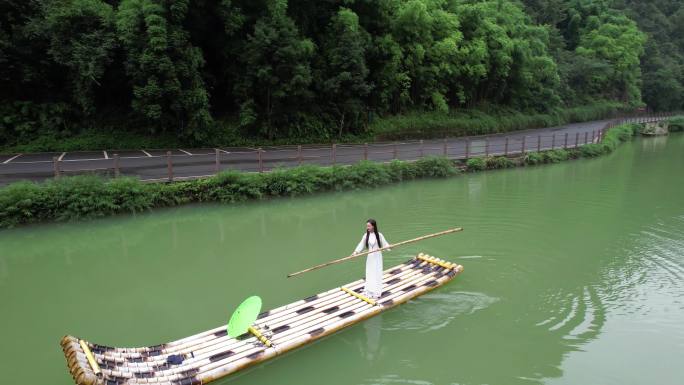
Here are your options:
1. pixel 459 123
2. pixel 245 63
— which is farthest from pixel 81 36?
pixel 459 123

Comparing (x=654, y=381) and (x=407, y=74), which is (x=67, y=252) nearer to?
(x=654, y=381)

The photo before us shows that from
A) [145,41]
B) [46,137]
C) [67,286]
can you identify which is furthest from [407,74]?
[67,286]

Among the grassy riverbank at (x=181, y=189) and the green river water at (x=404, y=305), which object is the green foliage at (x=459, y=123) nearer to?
the grassy riverbank at (x=181, y=189)

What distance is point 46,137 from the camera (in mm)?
20875

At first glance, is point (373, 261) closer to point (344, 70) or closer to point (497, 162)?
point (497, 162)

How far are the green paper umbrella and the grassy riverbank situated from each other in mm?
8156

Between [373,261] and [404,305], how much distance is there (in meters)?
1.02

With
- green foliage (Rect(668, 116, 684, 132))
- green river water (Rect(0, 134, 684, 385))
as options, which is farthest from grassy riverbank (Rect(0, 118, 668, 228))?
green foliage (Rect(668, 116, 684, 132))

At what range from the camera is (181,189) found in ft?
46.1

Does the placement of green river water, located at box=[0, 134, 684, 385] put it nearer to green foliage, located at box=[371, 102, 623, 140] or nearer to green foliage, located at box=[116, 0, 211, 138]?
green foliage, located at box=[116, 0, 211, 138]

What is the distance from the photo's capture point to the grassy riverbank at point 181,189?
11820mm

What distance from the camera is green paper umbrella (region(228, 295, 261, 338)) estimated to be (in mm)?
6008

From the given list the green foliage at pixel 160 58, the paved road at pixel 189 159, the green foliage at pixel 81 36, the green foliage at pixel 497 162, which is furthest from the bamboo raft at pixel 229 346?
the green foliage at pixel 81 36

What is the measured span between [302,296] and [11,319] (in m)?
4.56
